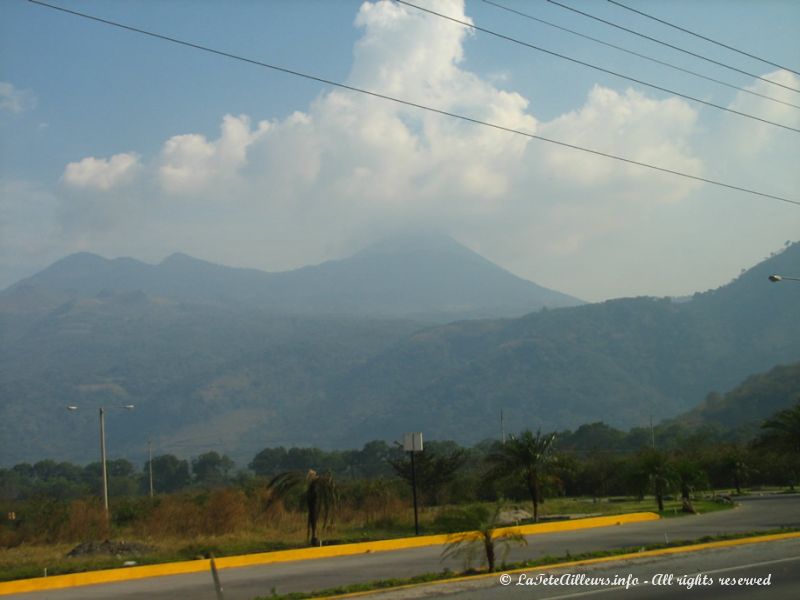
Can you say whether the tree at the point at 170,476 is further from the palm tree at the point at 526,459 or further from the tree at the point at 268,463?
the palm tree at the point at 526,459

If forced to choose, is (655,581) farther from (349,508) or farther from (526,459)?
(349,508)

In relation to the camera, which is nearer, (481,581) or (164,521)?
(481,581)

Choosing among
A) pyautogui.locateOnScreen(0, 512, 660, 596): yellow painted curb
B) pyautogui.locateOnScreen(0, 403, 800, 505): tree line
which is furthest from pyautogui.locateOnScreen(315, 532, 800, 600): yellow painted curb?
pyautogui.locateOnScreen(0, 403, 800, 505): tree line

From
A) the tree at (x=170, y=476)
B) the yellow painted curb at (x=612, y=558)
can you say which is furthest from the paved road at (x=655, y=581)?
the tree at (x=170, y=476)

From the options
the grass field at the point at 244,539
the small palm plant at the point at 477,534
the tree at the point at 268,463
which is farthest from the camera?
the tree at the point at 268,463

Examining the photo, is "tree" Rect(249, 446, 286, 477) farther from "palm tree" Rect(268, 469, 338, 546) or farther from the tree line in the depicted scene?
"palm tree" Rect(268, 469, 338, 546)

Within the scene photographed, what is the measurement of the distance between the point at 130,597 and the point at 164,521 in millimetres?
12058

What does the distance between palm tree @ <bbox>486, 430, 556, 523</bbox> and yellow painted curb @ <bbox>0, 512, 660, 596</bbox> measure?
15.7 feet

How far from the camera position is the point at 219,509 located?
27266mm

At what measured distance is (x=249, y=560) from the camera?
2002 cm

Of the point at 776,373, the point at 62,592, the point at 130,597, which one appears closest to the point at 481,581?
the point at 130,597

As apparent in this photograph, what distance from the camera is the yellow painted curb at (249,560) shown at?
17.3 metres

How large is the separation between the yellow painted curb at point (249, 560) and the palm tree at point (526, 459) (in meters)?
4.78

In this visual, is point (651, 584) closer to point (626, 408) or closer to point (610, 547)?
point (610, 547)
